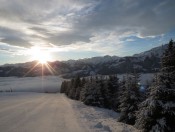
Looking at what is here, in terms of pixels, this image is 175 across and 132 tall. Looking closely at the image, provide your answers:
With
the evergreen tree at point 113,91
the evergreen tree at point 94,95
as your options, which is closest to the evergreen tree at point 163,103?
the evergreen tree at point 94,95

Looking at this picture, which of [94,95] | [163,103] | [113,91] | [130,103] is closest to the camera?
[163,103]

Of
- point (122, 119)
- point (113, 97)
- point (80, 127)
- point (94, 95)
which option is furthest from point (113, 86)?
point (80, 127)

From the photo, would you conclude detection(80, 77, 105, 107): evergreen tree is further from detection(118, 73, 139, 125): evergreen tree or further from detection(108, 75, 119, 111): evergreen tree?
detection(118, 73, 139, 125): evergreen tree

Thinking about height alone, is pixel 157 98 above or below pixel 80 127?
above

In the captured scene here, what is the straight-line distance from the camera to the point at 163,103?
16109mm

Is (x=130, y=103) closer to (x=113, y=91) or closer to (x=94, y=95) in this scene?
(x=94, y=95)

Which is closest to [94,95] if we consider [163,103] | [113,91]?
[113,91]

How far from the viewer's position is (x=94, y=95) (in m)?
48.7

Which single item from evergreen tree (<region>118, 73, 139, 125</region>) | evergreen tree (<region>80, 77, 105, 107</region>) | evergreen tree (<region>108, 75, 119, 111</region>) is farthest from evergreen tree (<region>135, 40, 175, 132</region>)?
evergreen tree (<region>108, 75, 119, 111</region>)

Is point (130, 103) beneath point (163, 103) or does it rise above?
beneath

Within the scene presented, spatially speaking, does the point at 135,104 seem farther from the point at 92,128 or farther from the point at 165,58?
the point at 165,58

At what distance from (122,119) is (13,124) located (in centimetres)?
1181

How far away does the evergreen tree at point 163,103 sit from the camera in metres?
15.8

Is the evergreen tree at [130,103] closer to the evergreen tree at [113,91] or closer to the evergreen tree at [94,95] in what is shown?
the evergreen tree at [94,95]
